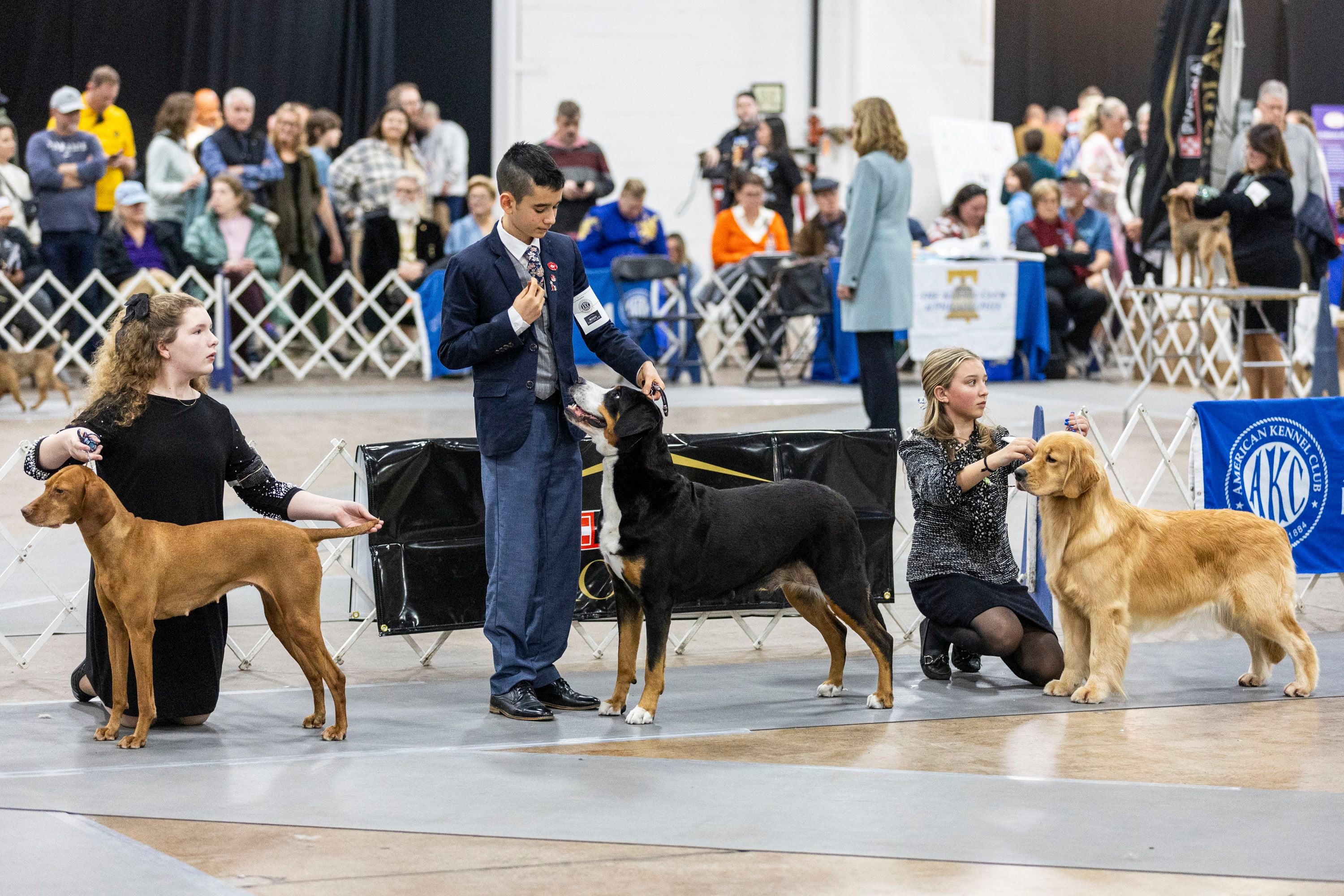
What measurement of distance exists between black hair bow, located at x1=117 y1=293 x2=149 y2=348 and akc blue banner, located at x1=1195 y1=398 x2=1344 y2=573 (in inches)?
143

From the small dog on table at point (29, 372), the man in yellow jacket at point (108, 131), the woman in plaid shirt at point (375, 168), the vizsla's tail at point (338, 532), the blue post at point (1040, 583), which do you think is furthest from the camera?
the woman in plaid shirt at point (375, 168)

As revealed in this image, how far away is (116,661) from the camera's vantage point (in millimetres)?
3971

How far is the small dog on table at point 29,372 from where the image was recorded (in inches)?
389

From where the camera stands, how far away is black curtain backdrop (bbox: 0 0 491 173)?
1433 centimetres

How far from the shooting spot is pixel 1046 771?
12.5 feet

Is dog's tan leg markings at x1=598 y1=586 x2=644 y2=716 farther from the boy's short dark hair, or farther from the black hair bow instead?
the black hair bow

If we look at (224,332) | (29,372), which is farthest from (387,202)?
(29,372)

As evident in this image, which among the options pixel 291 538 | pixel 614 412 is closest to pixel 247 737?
pixel 291 538

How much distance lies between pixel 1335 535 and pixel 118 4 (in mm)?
12458

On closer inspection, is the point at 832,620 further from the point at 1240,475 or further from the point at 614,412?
the point at 1240,475

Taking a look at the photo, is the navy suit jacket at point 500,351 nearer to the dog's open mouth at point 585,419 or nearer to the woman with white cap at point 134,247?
the dog's open mouth at point 585,419

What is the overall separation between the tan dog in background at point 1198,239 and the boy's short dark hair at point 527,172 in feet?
21.6

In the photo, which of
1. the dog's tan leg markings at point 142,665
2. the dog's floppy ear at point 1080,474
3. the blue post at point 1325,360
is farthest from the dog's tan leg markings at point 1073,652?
the blue post at point 1325,360

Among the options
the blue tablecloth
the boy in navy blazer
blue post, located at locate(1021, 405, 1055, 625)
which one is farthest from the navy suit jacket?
the blue tablecloth
